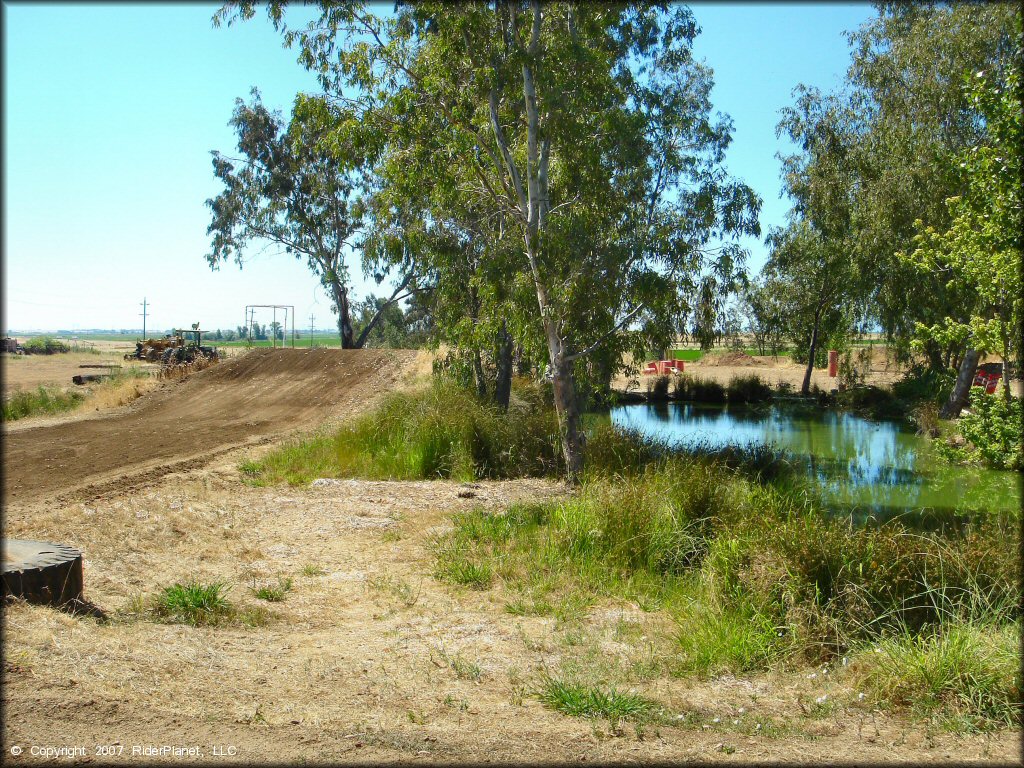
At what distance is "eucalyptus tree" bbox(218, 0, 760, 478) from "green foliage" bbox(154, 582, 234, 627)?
257 inches

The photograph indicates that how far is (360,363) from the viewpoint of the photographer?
93.9 feet


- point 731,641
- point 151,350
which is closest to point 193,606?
point 731,641

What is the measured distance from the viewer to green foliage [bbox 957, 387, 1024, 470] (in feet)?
49.5

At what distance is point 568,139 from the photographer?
39.7ft

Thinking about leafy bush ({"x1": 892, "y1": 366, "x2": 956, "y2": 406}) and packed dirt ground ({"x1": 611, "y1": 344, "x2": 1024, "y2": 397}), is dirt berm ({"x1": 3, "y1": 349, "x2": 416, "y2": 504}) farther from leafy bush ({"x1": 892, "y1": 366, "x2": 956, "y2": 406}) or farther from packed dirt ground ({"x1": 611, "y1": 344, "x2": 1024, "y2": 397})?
leafy bush ({"x1": 892, "y1": 366, "x2": 956, "y2": 406})

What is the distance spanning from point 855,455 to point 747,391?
13.5m

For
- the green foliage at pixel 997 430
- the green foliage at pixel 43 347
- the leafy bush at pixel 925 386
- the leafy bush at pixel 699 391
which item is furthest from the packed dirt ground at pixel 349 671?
the green foliage at pixel 43 347

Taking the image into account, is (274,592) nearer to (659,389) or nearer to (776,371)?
(659,389)

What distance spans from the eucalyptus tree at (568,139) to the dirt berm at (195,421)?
23.4ft

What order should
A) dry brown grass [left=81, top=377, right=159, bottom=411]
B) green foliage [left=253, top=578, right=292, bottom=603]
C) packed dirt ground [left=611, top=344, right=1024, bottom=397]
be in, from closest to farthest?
1. green foliage [left=253, top=578, right=292, bottom=603]
2. dry brown grass [left=81, top=377, right=159, bottom=411]
3. packed dirt ground [left=611, top=344, right=1024, bottom=397]

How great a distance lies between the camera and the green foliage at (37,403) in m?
23.1

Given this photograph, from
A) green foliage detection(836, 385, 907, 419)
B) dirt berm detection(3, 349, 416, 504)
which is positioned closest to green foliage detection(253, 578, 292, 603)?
dirt berm detection(3, 349, 416, 504)

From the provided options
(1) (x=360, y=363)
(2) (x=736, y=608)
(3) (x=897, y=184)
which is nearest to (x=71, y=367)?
(1) (x=360, y=363)

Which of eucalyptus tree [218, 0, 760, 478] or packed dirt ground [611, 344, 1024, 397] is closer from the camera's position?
eucalyptus tree [218, 0, 760, 478]
